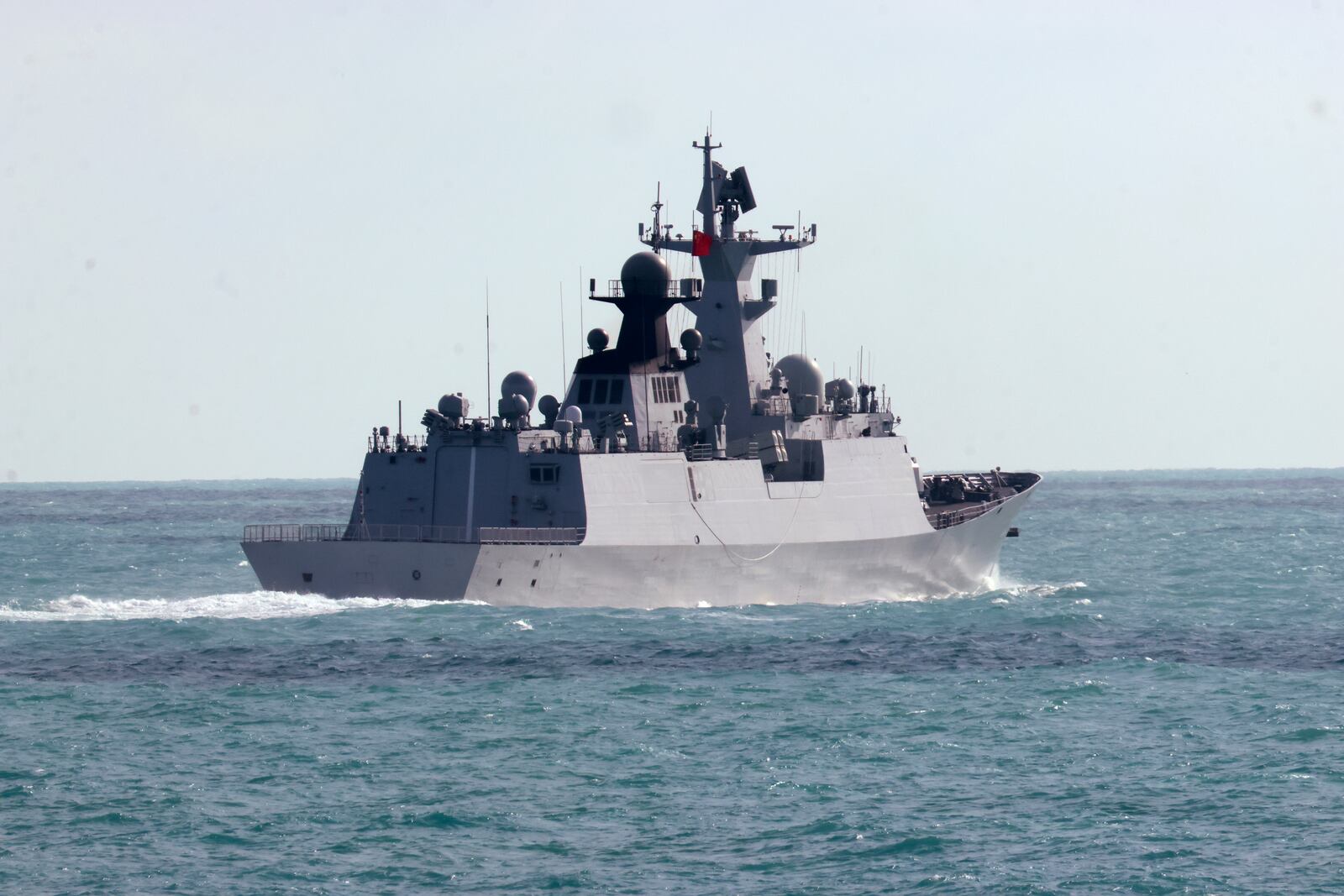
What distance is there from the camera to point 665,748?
925 inches

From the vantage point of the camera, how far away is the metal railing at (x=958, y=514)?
4650cm

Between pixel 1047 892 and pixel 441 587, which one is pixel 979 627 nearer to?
pixel 441 587

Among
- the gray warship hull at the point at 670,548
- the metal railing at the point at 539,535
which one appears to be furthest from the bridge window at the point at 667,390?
the metal railing at the point at 539,535

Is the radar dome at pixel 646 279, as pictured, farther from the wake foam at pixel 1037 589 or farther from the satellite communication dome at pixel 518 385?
the wake foam at pixel 1037 589

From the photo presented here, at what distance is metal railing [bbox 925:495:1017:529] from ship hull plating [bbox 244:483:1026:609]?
3.57 m

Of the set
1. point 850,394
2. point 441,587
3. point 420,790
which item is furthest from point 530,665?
point 850,394

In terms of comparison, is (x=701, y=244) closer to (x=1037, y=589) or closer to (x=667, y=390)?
(x=667, y=390)

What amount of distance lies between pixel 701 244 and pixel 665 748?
77.4 feet

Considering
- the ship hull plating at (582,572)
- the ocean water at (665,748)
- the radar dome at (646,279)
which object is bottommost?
the ocean water at (665,748)

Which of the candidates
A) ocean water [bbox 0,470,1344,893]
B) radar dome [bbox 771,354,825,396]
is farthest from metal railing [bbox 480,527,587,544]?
radar dome [bbox 771,354,825,396]

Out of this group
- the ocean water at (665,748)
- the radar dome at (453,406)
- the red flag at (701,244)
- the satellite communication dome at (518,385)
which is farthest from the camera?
the red flag at (701,244)

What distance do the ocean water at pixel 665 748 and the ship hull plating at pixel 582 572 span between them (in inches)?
19.0

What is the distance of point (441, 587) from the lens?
35.4 meters

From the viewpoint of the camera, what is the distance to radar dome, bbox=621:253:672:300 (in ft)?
138
